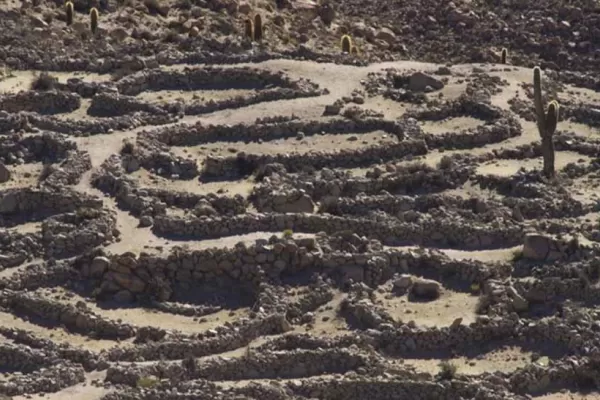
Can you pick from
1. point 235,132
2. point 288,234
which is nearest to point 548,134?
point 235,132

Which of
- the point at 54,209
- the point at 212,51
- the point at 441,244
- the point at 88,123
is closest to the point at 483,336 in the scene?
the point at 441,244

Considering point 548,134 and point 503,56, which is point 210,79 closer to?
point 503,56

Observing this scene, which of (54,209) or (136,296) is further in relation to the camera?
(54,209)

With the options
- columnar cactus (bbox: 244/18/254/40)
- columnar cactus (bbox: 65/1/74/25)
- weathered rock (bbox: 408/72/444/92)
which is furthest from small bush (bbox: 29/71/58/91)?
weathered rock (bbox: 408/72/444/92)

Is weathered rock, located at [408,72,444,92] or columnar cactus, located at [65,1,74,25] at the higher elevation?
columnar cactus, located at [65,1,74,25]

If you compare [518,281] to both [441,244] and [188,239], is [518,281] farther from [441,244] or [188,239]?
[188,239]

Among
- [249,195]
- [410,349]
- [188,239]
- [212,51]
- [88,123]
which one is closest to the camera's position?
[410,349]

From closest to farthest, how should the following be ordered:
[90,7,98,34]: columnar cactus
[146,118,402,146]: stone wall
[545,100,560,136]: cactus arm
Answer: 1. [545,100,560,136]: cactus arm
2. [146,118,402,146]: stone wall
3. [90,7,98,34]: columnar cactus

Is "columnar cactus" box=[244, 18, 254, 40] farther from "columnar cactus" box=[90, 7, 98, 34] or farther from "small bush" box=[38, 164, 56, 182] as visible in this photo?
"small bush" box=[38, 164, 56, 182]
